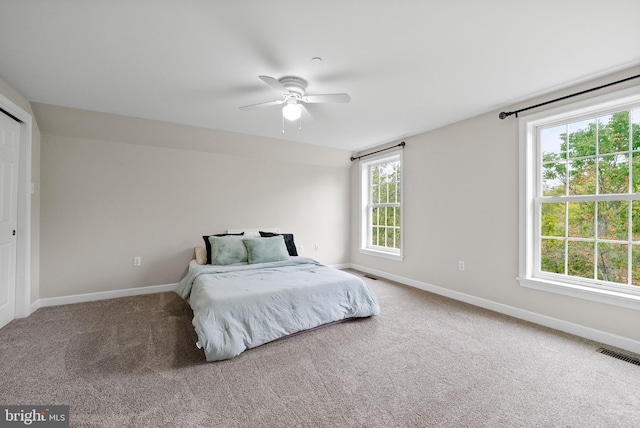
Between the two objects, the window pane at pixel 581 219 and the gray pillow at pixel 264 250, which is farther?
the gray pillow at pixel 264 250

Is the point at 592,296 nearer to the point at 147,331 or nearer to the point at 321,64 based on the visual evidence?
the point at 321,64

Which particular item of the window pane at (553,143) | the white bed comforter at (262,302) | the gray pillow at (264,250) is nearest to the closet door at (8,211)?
the white bed comforter at (262,302)

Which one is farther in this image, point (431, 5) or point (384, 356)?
point (384, 356)

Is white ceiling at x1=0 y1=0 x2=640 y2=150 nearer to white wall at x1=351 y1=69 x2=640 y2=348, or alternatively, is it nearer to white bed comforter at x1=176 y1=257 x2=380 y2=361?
white wall at x1=351 y1=69 x2=640 y2=348

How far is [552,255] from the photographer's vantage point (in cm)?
293

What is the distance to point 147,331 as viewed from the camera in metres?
2.65

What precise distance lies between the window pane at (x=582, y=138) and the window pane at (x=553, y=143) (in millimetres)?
58

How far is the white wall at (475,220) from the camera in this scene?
2709 mm

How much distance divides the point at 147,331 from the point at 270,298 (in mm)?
1246

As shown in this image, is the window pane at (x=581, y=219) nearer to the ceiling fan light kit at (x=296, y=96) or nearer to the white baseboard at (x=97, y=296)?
the ceiling fan light kit at (x=296, y=96)

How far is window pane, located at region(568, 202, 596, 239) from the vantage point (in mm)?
2650

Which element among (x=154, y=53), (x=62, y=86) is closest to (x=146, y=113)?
(x=62, y=86)

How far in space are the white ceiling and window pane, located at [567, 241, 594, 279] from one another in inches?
60.6

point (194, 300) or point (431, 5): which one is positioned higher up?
point (431, 5)
